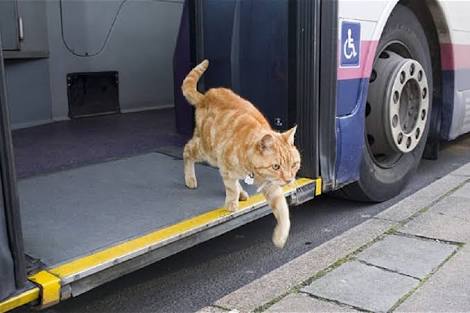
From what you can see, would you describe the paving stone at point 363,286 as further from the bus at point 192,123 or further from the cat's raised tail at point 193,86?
the cat's raised tail at point 193,86

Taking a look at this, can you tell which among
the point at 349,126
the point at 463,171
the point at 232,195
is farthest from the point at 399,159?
the point at 232,195

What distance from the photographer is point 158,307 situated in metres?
2.78

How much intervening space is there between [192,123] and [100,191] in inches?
58.3

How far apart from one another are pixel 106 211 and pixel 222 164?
2.13 feet

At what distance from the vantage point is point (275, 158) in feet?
8.57

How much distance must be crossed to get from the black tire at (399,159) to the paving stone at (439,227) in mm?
377

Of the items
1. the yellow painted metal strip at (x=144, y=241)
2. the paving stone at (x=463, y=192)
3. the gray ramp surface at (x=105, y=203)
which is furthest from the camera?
the paving stone at (x=463, y=192)

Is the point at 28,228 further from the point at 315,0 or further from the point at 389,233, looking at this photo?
the point at 389,233

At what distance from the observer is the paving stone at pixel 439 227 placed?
352 centimetres

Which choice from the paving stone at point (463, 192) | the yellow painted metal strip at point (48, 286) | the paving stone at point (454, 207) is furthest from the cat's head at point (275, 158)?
the paving stone at point (463, 192)

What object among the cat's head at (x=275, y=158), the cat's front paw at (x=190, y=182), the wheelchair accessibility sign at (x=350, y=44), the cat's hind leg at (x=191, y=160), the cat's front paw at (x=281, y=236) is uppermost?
the wheelchair accessibility sign at (x=350, y=44)

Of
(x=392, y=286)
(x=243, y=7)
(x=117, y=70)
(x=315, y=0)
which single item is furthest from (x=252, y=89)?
(x=117, y=70)

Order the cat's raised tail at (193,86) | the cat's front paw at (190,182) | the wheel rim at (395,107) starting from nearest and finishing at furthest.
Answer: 1. the cat's front paw at (190,182)
2. the cat's raised tail at (193,86)
3. the wheel rim at (395,107)

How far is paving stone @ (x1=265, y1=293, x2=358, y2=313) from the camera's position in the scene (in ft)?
8.61
